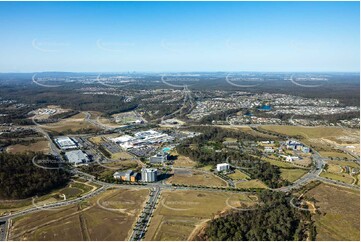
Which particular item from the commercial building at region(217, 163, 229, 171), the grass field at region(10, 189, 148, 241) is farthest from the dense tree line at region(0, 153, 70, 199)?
the commercial building at region(217, 163, 229, 171)

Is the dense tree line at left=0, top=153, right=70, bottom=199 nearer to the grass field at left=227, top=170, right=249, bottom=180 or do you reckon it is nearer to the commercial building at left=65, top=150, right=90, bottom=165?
the commercial building at left=65, top=150, right=90, bottom=165

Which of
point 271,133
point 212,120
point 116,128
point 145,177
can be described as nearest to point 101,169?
point 145,177

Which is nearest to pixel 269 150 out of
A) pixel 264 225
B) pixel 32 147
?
pixel 264 225

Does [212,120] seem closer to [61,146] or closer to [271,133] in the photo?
[271,133]

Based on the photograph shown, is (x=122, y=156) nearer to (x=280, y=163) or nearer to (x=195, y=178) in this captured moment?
(x=195, y=178)

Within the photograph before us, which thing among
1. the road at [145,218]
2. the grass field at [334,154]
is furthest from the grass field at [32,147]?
the grass field at [334,154]
